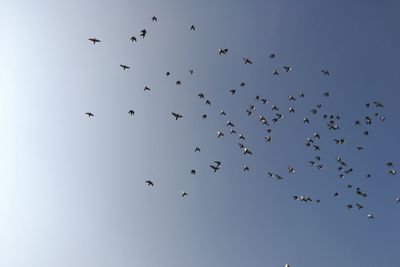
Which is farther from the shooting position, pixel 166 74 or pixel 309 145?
pixel 309 145

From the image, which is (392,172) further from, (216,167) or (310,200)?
(216,167)

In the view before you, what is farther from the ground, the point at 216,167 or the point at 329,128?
the point at 329,128

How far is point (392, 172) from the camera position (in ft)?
220

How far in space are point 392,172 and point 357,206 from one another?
23.3 feet

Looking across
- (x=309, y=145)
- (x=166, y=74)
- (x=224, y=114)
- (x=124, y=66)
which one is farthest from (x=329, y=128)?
(x=124, y=66)

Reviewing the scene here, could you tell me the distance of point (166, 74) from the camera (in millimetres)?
62156

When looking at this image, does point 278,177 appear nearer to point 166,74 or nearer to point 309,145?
point 309,145

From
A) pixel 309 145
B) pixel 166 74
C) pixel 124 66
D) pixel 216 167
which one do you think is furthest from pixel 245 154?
pixel 124 66

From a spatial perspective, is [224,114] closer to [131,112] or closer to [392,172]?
[131,112]

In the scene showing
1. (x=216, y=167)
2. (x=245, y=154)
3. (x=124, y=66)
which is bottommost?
(x=216, y=167)

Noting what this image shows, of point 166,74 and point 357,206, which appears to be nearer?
point 166,74

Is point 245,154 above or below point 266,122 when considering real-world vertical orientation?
below

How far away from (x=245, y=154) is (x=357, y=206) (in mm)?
19030

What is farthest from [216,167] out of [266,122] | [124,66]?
[124,66]
